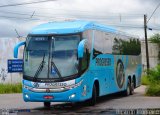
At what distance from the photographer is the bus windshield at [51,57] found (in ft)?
53.7

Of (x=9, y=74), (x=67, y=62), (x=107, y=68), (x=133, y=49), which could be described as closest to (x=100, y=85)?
(x=107, y=68)

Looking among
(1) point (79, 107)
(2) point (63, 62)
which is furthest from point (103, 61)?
(2) point (63, 62)

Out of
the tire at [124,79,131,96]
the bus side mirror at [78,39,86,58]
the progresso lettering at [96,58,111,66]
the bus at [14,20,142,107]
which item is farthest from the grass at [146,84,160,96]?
the bus side mirror at [78,39,86,58]

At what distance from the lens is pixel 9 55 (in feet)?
123

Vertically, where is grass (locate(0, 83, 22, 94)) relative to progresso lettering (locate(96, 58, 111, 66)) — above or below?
below

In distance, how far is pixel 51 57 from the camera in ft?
54.6

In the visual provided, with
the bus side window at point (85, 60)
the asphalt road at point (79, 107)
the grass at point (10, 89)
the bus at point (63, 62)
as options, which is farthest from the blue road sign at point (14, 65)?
the bus side window at point (85, 60)

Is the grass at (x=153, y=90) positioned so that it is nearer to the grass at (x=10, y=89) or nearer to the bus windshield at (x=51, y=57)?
the bus windshield at (x=51, y=57)

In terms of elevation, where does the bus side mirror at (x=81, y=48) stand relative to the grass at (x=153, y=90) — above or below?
above

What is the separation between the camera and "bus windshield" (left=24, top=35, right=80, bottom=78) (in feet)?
53.7

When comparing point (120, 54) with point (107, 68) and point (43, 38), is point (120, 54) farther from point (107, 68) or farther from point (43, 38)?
point (43, 38)

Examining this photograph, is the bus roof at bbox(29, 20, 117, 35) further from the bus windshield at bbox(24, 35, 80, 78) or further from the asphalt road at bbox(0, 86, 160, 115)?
the asphalt road at bbox(0, 86, 160, 115)

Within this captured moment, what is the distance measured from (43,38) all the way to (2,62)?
20912mm

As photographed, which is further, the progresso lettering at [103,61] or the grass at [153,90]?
the grass at [153,90]
